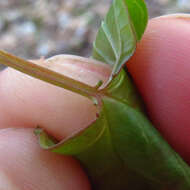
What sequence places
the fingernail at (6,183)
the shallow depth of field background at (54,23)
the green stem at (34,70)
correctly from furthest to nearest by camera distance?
1. the shallow depth of field background at (54,23)
2. the fingernail at (6,183)
3. the green stem at (34,70)

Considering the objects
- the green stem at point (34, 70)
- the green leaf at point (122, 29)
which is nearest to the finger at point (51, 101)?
the green leaf at point (122, 29)

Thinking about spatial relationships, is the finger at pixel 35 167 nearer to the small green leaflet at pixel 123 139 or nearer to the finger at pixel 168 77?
the small green leaflet at pixel 123 139

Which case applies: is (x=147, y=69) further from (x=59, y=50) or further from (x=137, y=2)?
(x=59, y=50)

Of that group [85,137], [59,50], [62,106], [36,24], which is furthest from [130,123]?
[36,24]

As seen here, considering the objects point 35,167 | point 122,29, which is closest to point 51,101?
point 35,167

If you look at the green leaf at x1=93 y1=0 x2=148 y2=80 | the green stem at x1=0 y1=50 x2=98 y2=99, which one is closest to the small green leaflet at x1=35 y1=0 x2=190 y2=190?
the green leaf at x1=93 y1=0 x2=148 y2=80

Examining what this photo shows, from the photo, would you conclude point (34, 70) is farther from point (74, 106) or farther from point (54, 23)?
point (54, 23)

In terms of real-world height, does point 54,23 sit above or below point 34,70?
below
